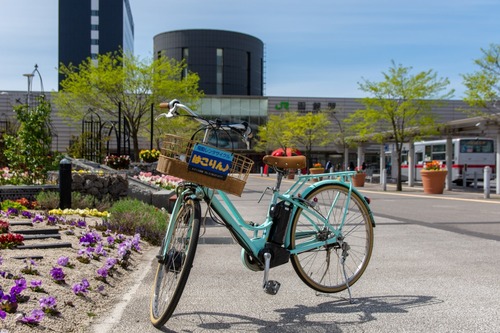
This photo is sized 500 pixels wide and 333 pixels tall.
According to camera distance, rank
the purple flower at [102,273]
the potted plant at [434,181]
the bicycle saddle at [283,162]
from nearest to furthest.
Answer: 1. the bicycle saddle at [283,162]
2. the purple flower at [102,273]
3. the potted plant at [434,181]

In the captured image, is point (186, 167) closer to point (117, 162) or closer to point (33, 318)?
point (33, 318)

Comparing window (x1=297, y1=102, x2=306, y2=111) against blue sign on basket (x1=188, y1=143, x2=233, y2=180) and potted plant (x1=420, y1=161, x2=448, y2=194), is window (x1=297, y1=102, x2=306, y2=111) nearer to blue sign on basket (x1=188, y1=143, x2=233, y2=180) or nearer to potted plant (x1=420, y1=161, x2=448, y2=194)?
potted plant (x1=420, y1=161, x2=448, y2=194)

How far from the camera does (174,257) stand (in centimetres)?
395

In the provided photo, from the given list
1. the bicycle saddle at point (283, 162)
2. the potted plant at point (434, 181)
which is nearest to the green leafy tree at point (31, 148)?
the bicycle saddle at point (283, 162)

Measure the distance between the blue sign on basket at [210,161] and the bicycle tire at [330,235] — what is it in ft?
3.09

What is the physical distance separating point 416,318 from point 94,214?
6560 millimetres

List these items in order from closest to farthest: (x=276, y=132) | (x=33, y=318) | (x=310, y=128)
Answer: (x=33, y=318) → (x=310, y=128) → (x=276, y=132)

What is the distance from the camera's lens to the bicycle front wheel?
12.4 feet

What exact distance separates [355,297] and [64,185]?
6.60 meters

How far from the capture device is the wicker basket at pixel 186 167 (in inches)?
153

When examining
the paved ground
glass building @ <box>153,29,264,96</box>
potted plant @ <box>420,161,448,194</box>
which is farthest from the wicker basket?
glass building @ <box>153,29,264,96</box>

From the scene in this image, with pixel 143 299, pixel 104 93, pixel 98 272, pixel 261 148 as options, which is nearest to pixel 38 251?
pixel 98 272

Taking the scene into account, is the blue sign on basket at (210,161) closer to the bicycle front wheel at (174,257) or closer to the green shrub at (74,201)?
the bicycle front wheel at (174,257)

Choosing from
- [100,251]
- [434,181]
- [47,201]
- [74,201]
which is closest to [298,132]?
[434,181]
